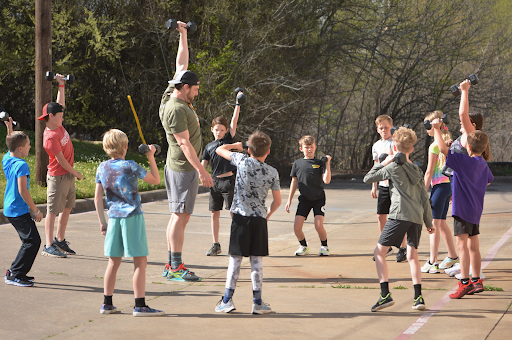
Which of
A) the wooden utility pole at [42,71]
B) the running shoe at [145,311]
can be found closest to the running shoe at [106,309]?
the running shoe at [145,311]

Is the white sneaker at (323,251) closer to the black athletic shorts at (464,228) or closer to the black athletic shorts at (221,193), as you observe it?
the black athletic shorts at (221,193)

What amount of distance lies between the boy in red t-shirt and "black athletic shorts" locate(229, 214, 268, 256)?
2931 mm

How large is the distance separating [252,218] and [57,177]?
3.26m

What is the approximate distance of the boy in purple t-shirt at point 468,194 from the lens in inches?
217

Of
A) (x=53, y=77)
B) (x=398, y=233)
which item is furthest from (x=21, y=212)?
(x=398, y=233)

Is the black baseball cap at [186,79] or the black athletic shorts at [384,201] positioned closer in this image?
the black baseball cap at [186,79]

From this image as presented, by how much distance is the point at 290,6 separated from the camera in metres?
18.4

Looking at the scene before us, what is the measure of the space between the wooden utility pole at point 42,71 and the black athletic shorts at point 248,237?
7737 millimetres

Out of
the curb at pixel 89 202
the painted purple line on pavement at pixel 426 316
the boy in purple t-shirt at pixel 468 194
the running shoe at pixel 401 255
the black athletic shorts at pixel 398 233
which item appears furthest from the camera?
the curb at pixel 89 202

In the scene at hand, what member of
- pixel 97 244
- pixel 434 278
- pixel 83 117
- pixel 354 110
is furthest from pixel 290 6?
pixel 434 278

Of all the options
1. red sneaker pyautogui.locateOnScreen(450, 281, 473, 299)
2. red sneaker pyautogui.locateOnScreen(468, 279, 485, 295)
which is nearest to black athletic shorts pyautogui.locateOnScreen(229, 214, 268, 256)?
red sneaker pyautogui.locateOnScreen(450, 281, 473, 299)

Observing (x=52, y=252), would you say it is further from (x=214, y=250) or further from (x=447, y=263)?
(x=447, y=263)

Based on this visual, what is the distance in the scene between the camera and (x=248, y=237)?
495cm

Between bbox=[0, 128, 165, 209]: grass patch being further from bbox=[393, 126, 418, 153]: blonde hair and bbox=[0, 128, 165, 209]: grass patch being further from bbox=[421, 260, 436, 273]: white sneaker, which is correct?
bbox=[393, 126, 418, 153]: blonde hair
